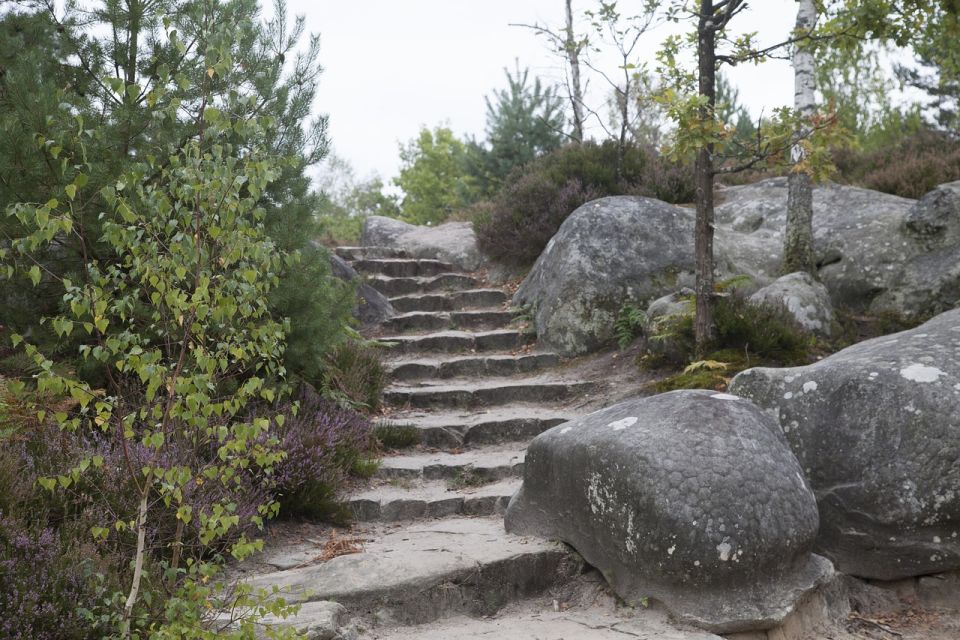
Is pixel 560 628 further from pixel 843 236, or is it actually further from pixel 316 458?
pixel 843 236

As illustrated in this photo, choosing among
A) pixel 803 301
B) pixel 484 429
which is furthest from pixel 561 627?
pixel 803 301

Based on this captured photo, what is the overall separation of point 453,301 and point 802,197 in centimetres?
474

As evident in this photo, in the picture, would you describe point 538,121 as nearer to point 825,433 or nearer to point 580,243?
point 580,243

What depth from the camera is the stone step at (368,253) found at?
1226 cm

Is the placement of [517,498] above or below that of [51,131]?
below

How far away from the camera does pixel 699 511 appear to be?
146 inches

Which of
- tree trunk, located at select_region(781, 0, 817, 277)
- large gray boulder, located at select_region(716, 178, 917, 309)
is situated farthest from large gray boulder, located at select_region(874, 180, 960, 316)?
tree trunk, located at select_region(781, 0, 817, 277)

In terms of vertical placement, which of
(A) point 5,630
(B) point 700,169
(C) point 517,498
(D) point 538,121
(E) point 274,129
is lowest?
(C) point 517,498

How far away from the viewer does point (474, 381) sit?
8234 mm

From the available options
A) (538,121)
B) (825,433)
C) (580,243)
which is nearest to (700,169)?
(580,243)

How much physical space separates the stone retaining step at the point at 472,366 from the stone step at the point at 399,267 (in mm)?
3369

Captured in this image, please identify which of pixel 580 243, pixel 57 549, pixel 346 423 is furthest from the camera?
pixel 580 243

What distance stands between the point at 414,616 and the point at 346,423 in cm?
238

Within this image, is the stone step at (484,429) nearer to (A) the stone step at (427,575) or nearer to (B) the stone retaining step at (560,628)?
(A) the stone step at (427,575)
